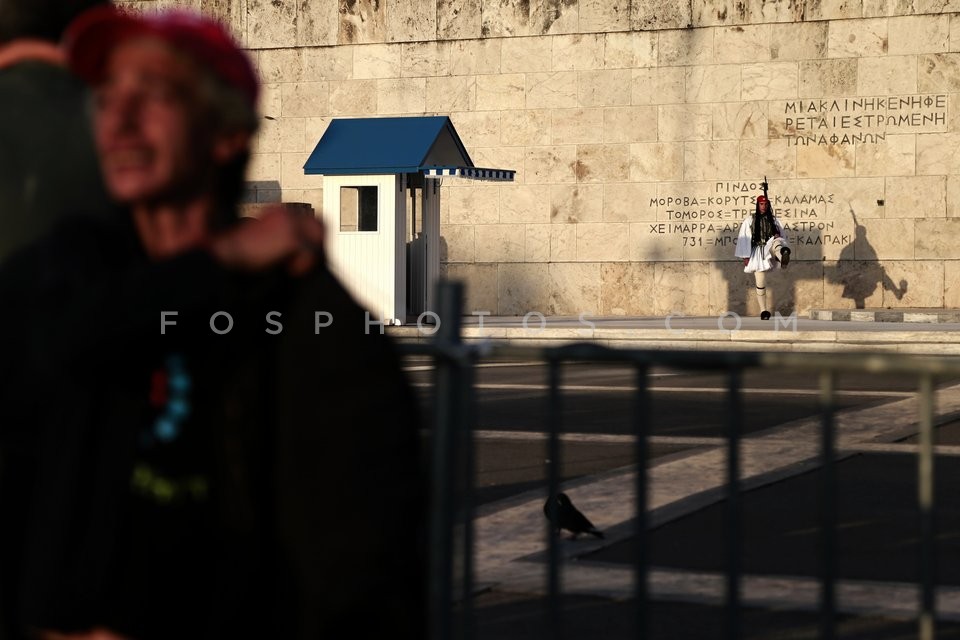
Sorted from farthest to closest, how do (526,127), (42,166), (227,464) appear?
(526,127), (42,166), (227,464)

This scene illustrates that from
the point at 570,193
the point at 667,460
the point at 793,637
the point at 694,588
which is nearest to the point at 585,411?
the point at 667,460

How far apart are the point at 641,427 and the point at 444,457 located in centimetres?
56

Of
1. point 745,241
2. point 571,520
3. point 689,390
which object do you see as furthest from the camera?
point 745,241

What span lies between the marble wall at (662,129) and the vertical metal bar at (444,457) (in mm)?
22404

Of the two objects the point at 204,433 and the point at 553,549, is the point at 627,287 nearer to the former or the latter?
the point at 553,549

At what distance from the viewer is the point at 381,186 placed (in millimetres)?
21766

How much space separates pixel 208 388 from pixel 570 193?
80.3 ft

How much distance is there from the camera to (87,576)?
1992mm

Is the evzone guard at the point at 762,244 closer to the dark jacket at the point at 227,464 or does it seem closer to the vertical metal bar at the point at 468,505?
the vertical metal bar at the point at 468,505

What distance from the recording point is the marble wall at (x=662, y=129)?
24.9 metres

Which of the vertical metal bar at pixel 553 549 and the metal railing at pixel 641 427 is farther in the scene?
the vertical metal bar at pixel 553 549

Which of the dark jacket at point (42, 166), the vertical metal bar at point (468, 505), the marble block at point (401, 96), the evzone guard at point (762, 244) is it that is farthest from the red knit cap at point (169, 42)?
the marble block at point (401, 96)

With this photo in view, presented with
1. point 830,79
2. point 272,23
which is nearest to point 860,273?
point 830,79

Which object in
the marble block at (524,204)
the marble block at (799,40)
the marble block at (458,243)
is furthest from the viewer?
the marble block at (458,243)
